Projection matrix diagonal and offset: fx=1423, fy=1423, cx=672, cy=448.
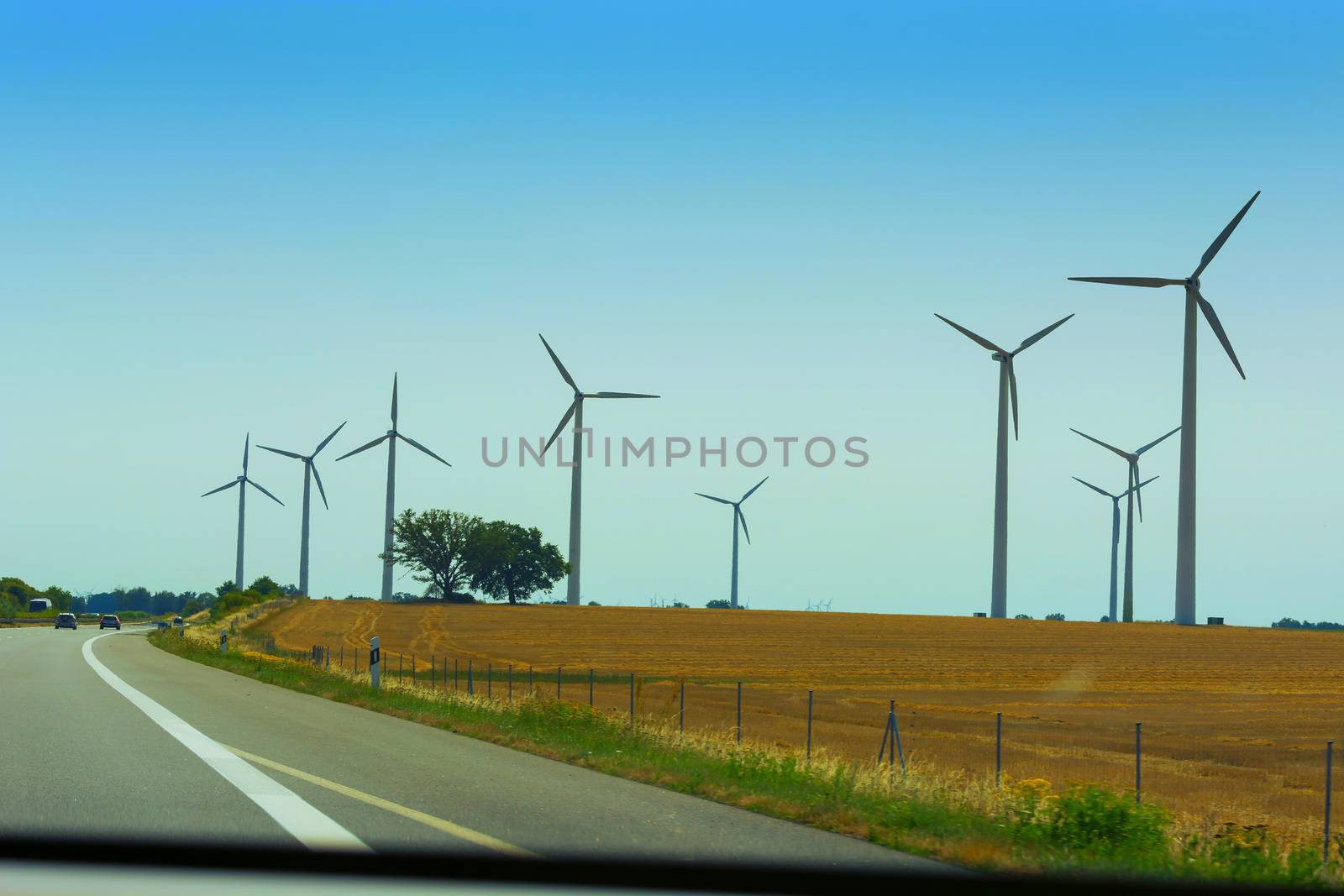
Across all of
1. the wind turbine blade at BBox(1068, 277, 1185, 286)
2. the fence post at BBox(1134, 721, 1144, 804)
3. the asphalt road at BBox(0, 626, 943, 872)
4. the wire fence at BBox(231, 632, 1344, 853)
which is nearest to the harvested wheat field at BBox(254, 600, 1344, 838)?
the wire fence at BBox(231, 632, 1344, 853)

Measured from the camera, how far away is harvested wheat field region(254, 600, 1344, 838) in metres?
30.8

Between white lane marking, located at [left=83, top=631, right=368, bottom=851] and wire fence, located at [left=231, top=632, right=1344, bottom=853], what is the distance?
7.34 meters

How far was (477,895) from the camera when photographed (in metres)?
8.62

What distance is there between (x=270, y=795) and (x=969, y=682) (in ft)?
166

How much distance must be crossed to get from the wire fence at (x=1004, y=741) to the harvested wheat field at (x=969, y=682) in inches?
5.2

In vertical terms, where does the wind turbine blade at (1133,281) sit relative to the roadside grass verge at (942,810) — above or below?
above

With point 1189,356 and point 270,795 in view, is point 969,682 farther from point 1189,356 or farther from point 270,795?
point 270,795

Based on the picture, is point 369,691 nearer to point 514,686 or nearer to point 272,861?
point 514,686

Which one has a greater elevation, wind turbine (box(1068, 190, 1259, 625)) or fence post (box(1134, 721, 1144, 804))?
wind turbine (box(1068, 190, 1259, 625))

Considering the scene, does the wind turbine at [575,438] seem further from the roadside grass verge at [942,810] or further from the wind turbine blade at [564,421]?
the roadside grass verge at [942,810]

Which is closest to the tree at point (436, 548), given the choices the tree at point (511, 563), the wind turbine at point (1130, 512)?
the tree at point (511, 563)

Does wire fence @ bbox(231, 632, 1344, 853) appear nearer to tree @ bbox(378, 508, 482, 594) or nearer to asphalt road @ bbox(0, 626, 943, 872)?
asphalt road @ bbox(0, 626, 943, 872)

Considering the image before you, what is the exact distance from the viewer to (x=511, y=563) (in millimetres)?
155000

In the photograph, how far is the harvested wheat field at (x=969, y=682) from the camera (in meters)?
30.8
